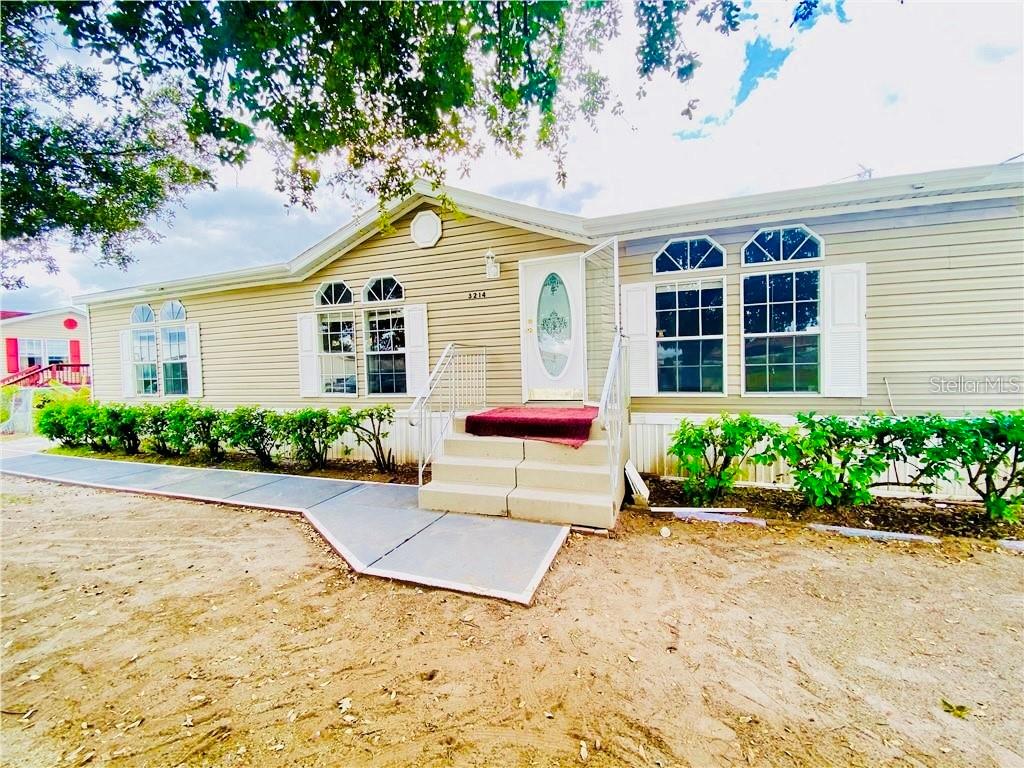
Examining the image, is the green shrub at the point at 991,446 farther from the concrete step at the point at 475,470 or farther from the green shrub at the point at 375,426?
the green shrub at the point at 375,426

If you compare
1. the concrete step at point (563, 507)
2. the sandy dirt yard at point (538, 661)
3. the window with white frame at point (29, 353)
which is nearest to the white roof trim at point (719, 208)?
the concrete step at point (563, 507)

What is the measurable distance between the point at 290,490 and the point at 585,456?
145 inches

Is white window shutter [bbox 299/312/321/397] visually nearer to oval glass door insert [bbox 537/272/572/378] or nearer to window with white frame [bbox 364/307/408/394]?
window with white frame [bbox 364/307/408/394]

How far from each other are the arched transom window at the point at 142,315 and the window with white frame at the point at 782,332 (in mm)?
10807

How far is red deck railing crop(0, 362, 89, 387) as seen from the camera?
1312 cm

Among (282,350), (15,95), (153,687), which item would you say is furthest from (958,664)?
(282,350)

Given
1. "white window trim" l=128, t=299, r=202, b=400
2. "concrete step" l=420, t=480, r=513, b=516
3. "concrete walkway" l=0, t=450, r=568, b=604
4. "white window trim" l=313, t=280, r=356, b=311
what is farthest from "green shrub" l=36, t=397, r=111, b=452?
"concrete step" l=420, t=480, r=513, b=516

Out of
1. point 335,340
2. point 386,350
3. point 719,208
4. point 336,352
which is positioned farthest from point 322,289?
point 719,208

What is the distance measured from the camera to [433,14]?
2.00m

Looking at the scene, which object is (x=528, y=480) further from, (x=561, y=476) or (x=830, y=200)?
(x=830, y=200)

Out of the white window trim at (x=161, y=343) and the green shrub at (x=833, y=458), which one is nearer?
the green shrub at (x=833, y=458)

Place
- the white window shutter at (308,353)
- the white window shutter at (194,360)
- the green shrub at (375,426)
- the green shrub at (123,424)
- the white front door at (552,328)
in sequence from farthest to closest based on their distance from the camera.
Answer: the white window shutter at (194,360), the green shrub at (123,424), the white window shutter at (308,353), the green shrub at (375,426), the white front door at (552,328)

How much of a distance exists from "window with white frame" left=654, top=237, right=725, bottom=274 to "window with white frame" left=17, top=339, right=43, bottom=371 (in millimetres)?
22323

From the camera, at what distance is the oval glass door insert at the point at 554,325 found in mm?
5625
